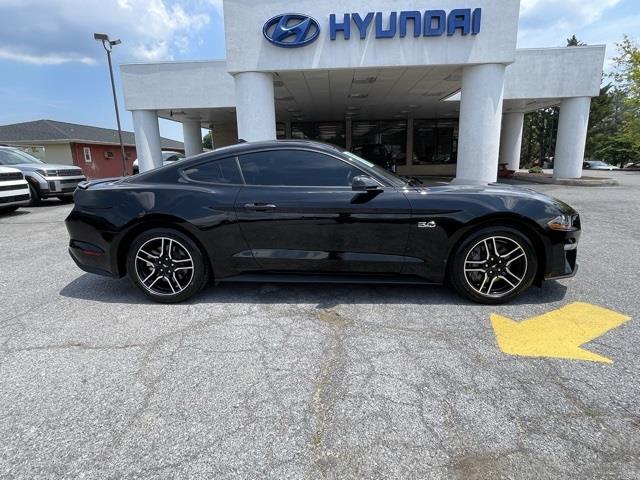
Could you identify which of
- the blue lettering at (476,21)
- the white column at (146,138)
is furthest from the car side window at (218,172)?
the white column at (146,138)

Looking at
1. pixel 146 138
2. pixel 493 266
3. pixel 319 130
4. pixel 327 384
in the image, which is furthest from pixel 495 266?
pixel 319 130

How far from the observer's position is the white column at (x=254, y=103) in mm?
10883

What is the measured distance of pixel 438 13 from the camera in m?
10.1

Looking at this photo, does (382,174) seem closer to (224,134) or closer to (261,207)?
(261,207)

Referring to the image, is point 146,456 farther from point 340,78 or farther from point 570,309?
point 340,78

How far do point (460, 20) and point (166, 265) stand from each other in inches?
413

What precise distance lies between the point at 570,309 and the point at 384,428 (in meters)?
2.32

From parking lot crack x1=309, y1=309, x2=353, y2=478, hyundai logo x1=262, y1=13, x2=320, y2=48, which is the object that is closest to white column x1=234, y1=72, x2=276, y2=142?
hyundai logo x1=262, y1=13, x2=320, y2=48

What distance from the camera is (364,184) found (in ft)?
10.2

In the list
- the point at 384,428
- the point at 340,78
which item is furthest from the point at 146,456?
the point at 340,78

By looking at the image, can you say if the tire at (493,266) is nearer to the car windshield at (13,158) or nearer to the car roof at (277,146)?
the car roof at (277,146)

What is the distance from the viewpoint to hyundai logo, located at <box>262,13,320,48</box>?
1041 cm

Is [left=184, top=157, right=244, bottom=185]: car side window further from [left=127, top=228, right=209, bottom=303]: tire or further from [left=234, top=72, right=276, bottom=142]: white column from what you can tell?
[left=234, top=72, right=276, bottom=142]: white column

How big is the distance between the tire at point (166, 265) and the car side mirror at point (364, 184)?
1542mm
